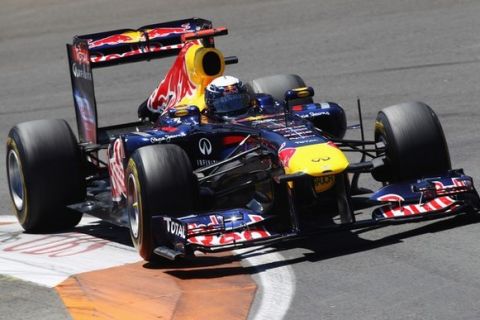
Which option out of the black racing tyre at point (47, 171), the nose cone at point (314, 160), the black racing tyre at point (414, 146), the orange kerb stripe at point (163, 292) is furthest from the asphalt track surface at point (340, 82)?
the black racing tyre at point (47, 171)

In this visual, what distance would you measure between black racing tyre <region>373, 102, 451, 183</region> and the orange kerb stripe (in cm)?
162

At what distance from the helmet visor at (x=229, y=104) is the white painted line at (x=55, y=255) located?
1464 mm

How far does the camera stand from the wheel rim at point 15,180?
1145 cm

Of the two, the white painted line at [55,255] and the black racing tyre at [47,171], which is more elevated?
the black racing tyre at [47,171]

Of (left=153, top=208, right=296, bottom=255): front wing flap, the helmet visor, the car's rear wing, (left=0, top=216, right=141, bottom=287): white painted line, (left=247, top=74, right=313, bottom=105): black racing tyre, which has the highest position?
the car's rear wing

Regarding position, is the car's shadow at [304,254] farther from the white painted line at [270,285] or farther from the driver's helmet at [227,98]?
the driver's helmet at [227,98]

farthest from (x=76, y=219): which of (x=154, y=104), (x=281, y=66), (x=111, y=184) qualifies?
(x=281, y=66)

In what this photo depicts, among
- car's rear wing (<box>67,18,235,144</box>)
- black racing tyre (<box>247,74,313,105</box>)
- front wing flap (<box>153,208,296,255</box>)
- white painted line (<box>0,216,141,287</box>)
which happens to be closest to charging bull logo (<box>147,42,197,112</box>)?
car's rear wing (<box>67,18,235,144</box>)

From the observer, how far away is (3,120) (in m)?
18.6

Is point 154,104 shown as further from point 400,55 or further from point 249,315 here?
point 400,55

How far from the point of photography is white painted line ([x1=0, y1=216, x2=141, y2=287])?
898 centimetres

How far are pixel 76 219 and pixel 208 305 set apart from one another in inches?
146

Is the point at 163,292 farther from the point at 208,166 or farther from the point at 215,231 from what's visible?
the point at 208,166

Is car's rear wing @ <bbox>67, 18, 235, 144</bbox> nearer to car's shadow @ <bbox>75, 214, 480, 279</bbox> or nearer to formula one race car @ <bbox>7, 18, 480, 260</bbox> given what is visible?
formula one race car @ <bbox>7, 18, 480, 260</bbox>
